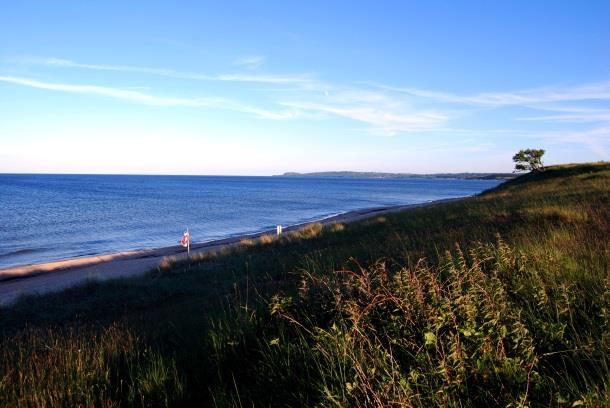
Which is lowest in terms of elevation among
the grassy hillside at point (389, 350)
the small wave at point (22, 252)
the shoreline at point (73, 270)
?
the small wave at point (22, 252)

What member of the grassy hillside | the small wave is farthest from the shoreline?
the grassy hillside

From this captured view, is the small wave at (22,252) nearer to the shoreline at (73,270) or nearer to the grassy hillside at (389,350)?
→ the shoreline at (73,270)

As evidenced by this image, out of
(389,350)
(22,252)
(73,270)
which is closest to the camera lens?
(389,350)

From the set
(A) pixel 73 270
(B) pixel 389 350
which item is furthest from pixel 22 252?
(B) pixel 389 350

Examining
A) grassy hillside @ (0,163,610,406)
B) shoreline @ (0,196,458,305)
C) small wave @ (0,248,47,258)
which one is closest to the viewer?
grassy hillside @ (0,163,610,406)

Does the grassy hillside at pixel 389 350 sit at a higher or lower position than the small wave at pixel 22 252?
higher

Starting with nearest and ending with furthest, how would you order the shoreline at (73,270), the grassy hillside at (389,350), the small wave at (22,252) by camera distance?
the grassy hillside at (389,350), the shoreline at (73,270), the small wave at (22,252)

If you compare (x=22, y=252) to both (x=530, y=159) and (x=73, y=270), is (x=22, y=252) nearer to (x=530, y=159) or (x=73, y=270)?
(x=73, y=270)

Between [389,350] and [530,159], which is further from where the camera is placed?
[530,159]

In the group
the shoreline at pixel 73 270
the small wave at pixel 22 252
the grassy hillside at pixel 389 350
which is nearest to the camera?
the grassy hillside at pixel 389 350

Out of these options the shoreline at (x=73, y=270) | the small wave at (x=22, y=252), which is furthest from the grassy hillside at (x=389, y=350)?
the small wave at (x=22, y=252)

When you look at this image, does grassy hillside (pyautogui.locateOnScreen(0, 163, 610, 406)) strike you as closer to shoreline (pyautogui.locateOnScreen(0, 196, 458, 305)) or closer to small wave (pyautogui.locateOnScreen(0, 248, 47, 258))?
shoreline (pyautogui.locateOnScreen(0, 196, 458, 305))

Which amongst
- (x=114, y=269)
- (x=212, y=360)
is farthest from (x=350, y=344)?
(x=114, y=269)

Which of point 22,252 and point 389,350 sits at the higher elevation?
point 389,350
